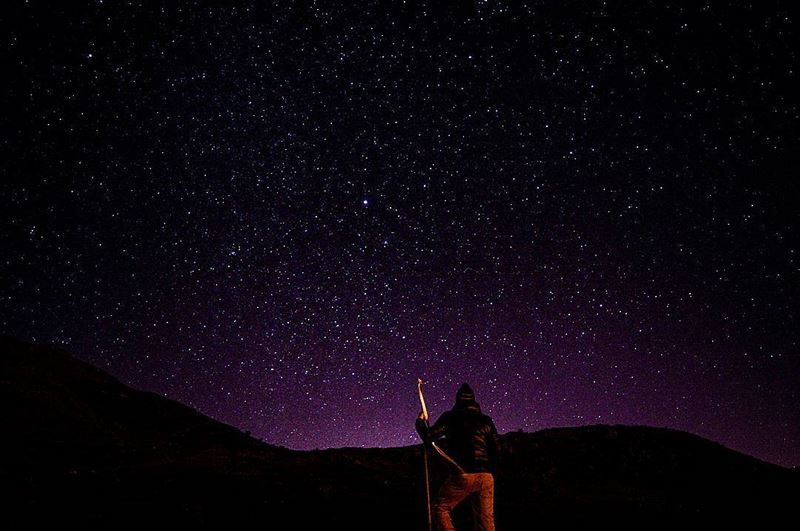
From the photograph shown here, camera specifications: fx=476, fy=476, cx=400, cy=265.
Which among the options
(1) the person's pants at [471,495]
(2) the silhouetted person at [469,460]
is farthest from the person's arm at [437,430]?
(1) the person's pants at [471,495]

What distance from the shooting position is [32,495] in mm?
10227

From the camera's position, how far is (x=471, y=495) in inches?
228

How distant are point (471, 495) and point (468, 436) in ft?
2.35

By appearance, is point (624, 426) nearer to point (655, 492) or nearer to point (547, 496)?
point (655, 492)

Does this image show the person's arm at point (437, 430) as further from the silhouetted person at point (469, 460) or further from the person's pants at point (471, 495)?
the person's pants at point (471, 495)

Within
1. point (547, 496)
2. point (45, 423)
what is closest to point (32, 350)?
point (45, 423)

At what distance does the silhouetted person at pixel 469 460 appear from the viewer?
5.67 metres

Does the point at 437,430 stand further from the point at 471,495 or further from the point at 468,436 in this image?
the point at 471,495

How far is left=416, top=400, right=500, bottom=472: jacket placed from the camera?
575 cm

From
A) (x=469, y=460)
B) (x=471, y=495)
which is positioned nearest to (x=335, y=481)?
(x=471, y=495)

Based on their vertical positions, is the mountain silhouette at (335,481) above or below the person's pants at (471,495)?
below

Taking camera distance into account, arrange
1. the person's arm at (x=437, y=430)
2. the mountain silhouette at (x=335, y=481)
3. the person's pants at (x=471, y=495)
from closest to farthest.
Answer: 1. the person's pants at (x=471, y=495)
2. the person's arm at (x=437, y=430)
3. the mountain silhouette at (x=335, y=481)

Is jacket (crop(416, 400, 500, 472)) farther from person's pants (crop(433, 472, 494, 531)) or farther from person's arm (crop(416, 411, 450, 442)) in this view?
person's pants (crop(433, 472, 494, 531))

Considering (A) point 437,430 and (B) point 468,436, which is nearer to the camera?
(B) point 468,436
